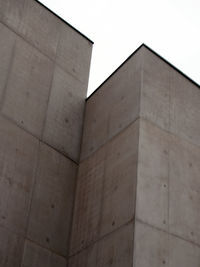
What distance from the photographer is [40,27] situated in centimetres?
1750

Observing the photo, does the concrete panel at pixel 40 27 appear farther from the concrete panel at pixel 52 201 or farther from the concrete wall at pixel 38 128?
the concrete panel at pixel 52 201

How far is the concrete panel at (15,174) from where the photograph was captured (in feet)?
44.5

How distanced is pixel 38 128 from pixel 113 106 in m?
2.34

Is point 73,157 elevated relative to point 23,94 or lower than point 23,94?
lower

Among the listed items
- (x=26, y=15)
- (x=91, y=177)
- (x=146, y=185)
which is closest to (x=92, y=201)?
(x=91, y=177)

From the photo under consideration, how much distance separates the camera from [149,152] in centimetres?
1391

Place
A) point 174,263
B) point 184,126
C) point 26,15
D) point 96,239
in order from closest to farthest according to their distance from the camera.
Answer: point 174,263, point 96,239, point 184,126, point 26,15

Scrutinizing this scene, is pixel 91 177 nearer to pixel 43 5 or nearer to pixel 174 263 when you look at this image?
pixel 174 263

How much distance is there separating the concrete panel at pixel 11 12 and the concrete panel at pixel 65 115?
6.44 ft

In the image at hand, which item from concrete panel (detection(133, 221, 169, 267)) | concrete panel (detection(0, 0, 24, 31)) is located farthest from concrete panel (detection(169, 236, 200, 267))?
concrete panel (detection(0, 0, 24, 31))

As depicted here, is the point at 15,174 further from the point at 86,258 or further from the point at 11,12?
the point at 11,12

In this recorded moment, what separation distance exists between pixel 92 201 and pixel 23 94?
3876 millimetres

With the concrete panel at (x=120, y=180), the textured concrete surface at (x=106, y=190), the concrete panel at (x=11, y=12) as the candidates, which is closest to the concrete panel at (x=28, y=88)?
the concrete panel at (x=11, y=12)

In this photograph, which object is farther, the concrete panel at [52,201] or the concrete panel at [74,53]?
the concrete panel at [74,53]
